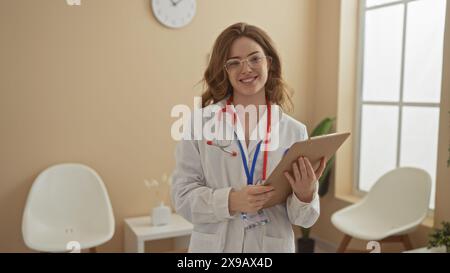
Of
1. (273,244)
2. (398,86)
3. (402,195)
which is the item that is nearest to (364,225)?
(402,195)

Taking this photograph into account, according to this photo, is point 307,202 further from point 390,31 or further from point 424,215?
point 390,31

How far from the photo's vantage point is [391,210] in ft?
9.95

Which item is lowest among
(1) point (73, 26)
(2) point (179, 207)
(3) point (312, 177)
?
(2) point (179, 207)

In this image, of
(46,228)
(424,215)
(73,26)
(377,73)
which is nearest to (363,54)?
(377,73)

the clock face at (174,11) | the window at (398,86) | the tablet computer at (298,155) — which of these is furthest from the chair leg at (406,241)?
the clock face at (174,11)

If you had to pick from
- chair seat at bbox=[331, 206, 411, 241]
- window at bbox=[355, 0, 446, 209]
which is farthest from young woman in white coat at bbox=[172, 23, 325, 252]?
window at bbox=[355, 0, 446, 209]

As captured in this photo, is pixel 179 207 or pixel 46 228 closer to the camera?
pixel 179 207

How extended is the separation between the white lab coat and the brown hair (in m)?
0.12

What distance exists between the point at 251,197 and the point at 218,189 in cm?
14

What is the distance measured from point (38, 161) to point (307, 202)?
6.69ft

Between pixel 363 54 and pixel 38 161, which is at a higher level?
pixel 363 54

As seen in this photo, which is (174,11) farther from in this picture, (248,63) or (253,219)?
(253,219)

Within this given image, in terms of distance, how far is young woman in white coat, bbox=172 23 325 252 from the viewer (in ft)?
4.53

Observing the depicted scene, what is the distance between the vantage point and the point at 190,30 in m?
3.18
